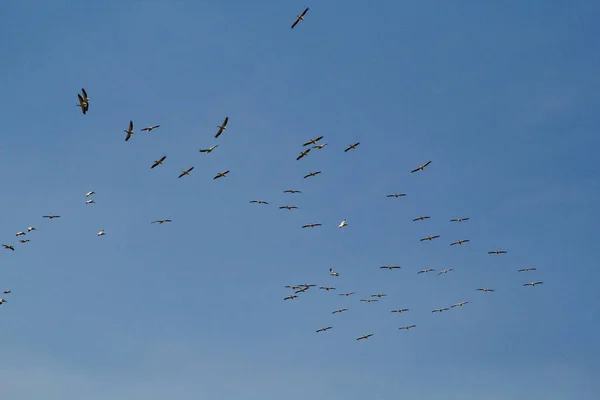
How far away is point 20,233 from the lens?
192 meters

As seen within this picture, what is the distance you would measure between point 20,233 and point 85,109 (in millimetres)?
60470

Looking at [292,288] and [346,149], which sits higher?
[346,149]

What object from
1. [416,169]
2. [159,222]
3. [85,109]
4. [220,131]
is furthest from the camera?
[159,222]

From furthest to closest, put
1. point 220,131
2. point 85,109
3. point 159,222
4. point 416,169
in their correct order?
point 159,222, point 416,169, point 220,131, point 85,109

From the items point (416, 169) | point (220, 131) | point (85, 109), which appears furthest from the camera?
point (416, 169)

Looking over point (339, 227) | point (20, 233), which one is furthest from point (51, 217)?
point (339, 227)

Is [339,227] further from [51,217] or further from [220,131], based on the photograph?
[51,217]

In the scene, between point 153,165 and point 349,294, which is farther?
point 349,294

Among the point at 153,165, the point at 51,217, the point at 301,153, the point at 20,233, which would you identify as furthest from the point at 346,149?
the point at 20,233

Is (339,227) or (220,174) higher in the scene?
(220,174)

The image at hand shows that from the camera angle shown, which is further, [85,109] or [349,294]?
[349,294]

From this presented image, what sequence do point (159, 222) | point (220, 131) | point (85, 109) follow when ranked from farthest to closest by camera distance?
point (159, 222) → point (220, 131) → point (85, 109)

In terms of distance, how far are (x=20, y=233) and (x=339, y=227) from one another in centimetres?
7632

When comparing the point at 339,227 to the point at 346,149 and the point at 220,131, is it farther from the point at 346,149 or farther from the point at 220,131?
the point at 220,131
